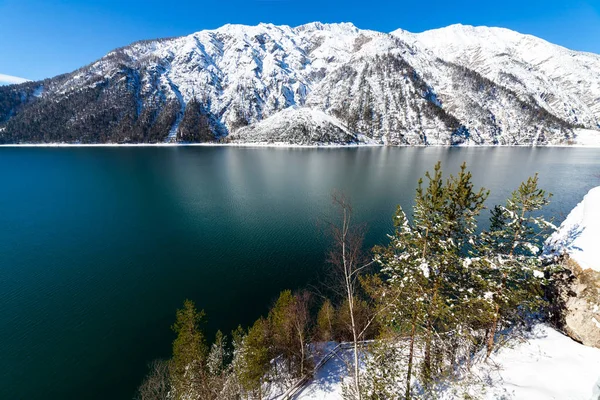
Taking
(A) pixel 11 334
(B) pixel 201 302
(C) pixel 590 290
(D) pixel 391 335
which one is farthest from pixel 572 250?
(A) pixel 11 334

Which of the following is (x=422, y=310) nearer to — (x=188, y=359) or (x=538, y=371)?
(x=538, y=371)

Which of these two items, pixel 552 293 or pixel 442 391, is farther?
pixel 552 293

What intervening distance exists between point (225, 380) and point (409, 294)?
54.1ft

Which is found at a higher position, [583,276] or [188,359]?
[583,276]

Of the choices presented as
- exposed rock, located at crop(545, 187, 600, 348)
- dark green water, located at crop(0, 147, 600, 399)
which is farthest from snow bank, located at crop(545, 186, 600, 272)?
dark green water, located at crop(0, 147, 600, 399)

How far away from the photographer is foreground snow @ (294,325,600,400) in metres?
13.6

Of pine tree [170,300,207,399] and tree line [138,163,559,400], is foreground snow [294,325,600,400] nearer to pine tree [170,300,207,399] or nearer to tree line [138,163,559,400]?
tree line [138,163,559,400]

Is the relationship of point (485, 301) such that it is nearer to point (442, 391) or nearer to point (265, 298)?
point (442, 391)

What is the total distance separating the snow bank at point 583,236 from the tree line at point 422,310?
7.12 ft

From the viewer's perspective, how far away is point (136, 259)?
39.0 meters

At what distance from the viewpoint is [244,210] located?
60.0 m

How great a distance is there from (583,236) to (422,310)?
14446mm

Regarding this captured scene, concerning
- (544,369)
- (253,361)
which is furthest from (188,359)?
(544,369)

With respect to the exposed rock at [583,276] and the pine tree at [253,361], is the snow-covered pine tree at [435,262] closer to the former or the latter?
the exposed rock at [583,276]
